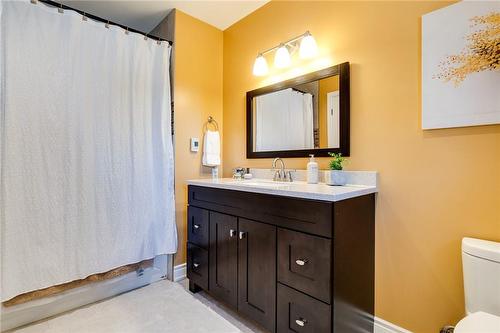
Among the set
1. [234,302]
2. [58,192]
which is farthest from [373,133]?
[58,192]

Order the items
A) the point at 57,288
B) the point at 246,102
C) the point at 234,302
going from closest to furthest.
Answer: the point at 234,302 → the point at 57,288 → the point at 246,102

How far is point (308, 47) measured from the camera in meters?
1.71

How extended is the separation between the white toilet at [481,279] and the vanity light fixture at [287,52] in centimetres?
143

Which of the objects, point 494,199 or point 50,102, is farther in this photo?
point 50,102

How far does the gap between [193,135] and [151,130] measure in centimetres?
40

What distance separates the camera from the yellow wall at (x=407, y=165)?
3.71 feet

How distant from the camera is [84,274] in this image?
5.56 feet

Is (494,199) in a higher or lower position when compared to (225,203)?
higher

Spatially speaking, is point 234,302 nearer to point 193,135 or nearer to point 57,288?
point 57,288

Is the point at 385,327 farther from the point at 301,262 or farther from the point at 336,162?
the point at 336,162

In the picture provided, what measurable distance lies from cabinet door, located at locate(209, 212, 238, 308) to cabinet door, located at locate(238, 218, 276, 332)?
0.05 meters

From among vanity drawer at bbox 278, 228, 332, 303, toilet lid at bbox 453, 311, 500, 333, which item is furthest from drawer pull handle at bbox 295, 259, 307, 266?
toilet lid at bbox 453, 311, 500, 333

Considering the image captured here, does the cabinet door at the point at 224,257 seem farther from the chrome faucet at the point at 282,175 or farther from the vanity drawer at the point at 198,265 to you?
the chrome faucet at the point at 282,175

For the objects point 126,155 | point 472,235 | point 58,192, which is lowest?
point 472,235
